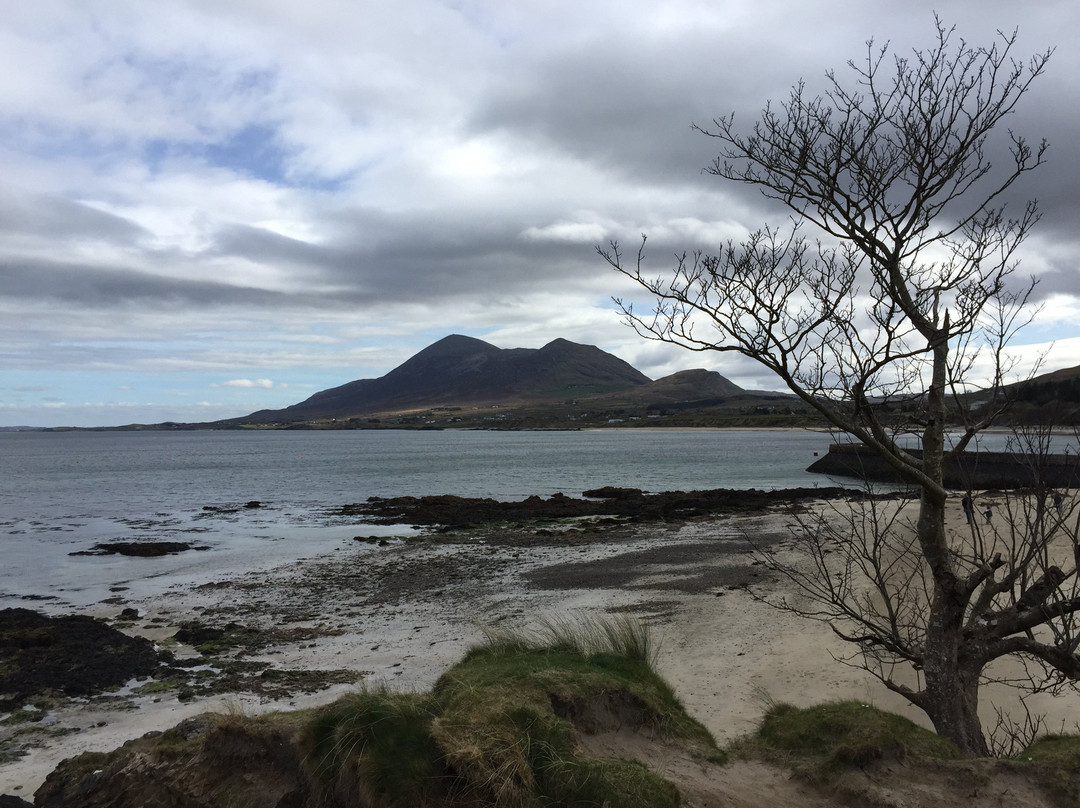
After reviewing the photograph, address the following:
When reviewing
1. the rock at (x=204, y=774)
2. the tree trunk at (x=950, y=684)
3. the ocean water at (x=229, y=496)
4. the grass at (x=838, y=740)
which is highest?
the tree trunk at (x=950, y=684)

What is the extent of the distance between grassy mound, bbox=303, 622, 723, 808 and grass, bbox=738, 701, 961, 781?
59 cm

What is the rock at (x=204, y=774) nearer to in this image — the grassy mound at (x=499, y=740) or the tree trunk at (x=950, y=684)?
the grassy mound at (x=499, y=740)

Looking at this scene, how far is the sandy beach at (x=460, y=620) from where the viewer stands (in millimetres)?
10719

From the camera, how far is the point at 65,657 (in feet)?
47.1

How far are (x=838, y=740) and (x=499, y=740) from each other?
118 inches

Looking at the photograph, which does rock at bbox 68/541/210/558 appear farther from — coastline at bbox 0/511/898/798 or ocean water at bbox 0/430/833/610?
coastline at bbox 0/511/898/798

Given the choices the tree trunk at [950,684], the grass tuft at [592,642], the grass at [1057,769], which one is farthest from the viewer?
the grass tuft at [592,642]

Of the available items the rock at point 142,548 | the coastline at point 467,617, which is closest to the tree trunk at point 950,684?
the coastline at point 467,617

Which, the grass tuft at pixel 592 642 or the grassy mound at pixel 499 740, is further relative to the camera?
the grass tuft at pixel 592 642

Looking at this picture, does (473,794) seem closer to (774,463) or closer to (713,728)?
(713,728)

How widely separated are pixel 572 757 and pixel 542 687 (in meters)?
1.15

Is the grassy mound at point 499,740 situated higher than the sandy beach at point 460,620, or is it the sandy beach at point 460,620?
the grassy mound at point 499,740

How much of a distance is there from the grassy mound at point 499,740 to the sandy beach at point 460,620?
0.59 meters

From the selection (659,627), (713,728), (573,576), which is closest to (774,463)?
(573,576)
